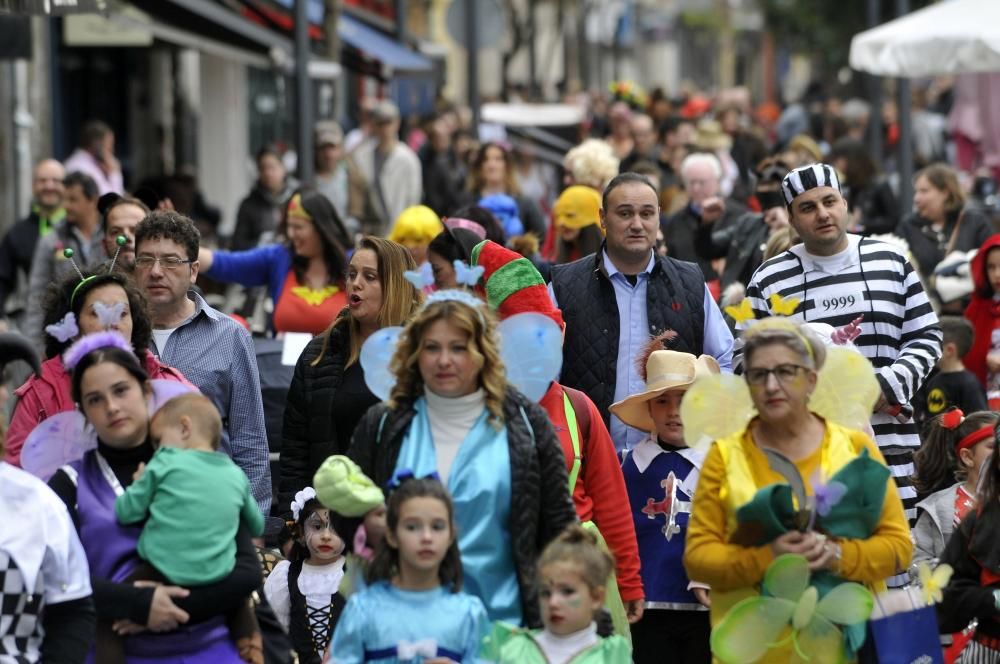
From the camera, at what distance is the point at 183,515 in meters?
6.11

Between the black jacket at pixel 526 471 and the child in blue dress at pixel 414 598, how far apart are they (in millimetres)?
223

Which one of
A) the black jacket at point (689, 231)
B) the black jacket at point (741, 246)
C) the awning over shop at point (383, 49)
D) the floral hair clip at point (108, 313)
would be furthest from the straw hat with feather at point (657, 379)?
the awning over shop at point (383, 49)

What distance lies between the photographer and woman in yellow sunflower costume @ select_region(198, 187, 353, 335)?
403 inches

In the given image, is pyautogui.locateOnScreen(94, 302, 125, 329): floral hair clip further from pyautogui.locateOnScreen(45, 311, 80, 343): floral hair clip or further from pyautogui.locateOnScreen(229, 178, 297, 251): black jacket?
pyautogui.locateOnScreen(229, 178, 297, 251): black jacket

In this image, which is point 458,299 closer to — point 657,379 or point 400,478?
point 400,478

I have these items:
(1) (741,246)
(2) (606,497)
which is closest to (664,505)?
(2) (606,497)

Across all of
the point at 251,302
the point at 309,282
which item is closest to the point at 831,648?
the point at 309,282

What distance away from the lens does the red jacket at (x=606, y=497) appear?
23.4 ft

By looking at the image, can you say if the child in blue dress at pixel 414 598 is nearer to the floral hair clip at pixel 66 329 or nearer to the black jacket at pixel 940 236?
the floral hair clip at pixel 66 329

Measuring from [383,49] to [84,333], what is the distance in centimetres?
2162

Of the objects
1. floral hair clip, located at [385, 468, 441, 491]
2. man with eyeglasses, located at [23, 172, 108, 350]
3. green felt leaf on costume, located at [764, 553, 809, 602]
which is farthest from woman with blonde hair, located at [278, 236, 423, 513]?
man with eyeglasses, located at [23, 172, 108, 350]

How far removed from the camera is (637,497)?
804 centimetres

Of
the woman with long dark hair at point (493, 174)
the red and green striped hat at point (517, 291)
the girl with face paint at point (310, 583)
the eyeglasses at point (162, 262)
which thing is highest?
the woman with long dark hair at point (493, 174)

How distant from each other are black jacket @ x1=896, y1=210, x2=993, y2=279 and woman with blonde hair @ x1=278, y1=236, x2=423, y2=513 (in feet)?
19.1
